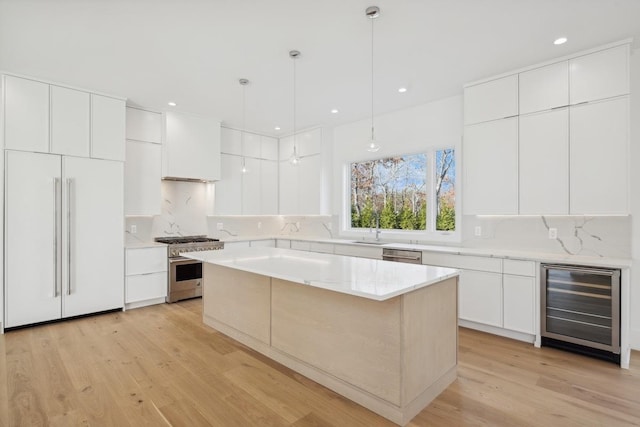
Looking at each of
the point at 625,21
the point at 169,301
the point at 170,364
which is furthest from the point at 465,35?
the point at 169,301

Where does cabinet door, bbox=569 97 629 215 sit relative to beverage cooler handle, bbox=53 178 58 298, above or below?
above

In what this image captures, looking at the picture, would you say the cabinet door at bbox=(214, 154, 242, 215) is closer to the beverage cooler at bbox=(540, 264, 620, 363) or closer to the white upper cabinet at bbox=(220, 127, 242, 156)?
the white upper cabinet at bbox=(220, 127, 242, 156)

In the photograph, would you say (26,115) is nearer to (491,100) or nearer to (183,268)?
(183,268)

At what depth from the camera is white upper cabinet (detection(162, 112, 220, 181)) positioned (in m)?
4.75

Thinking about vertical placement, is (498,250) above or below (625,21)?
below

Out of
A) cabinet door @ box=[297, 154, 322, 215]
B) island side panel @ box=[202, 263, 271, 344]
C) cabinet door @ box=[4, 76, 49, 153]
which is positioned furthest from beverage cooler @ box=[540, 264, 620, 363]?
cabinet door @ box=[4, 76, 49, 153]

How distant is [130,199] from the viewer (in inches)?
175

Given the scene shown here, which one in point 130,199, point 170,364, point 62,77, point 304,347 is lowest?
point 170,364

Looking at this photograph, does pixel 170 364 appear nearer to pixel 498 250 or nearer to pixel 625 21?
pixel 498 250

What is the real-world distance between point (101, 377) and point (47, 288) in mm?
1805

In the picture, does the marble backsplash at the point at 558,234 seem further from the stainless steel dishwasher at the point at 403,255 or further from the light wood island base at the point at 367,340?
the light wood island base at the point at 367,340

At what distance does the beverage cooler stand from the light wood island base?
48.0 inches

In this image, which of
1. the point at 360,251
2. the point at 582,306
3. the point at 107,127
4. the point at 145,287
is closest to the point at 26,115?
the point at 107,127

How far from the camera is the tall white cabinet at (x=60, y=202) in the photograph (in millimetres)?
3480
